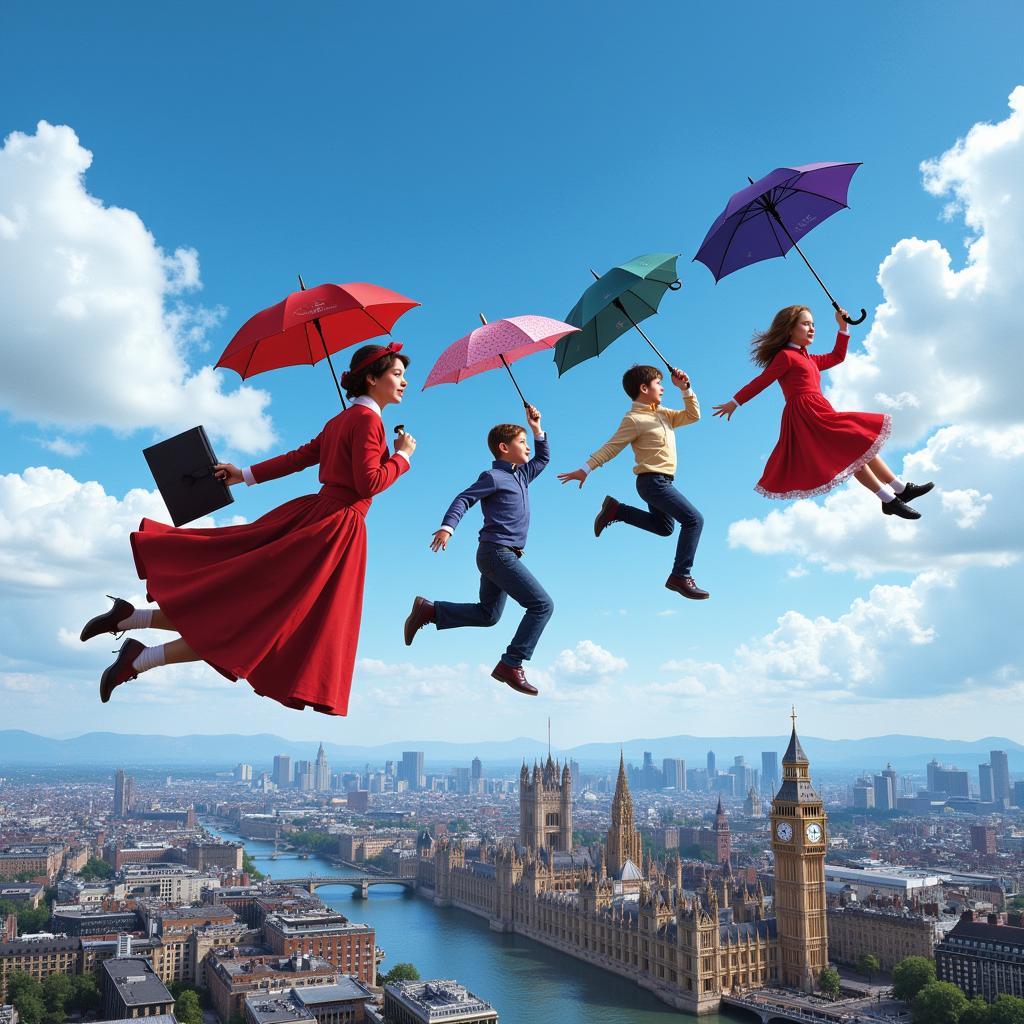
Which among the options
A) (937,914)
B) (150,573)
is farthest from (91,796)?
(150,573)

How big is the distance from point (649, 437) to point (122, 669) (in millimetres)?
2550

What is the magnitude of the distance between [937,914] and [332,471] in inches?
1786

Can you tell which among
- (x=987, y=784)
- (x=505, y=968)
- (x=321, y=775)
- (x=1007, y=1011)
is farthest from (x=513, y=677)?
(x=321, y=775)

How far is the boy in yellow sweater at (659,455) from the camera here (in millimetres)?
4973

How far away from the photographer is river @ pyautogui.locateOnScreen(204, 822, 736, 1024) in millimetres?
30750

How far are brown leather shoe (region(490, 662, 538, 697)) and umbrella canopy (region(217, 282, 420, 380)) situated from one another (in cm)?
170

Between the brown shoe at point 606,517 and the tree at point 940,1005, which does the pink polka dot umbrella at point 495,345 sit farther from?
the tree at point 940,1005

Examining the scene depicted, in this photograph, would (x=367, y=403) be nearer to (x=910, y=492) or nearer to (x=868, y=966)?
(x=910, y=492)

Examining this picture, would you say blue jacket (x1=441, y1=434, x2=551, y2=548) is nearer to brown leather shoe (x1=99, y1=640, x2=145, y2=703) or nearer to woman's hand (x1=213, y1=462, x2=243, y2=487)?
woman's hand (x1=213, y1=462, x2=243, y2=487)

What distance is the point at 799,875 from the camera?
34531mm

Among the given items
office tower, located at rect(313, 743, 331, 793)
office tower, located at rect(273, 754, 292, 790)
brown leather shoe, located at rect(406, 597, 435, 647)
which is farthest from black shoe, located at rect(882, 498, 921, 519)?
office tower, located at rect(273, 754, 292, 790)

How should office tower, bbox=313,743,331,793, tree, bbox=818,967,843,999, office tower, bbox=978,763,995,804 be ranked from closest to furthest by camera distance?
1. tree, bbox=818,967,843,999
2. office tower, bbox=978,763,995,804
3. office tower, bbox=313,743,331,793

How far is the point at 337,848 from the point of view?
3423 inches

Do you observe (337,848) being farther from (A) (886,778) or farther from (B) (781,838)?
(A) (886,778)
